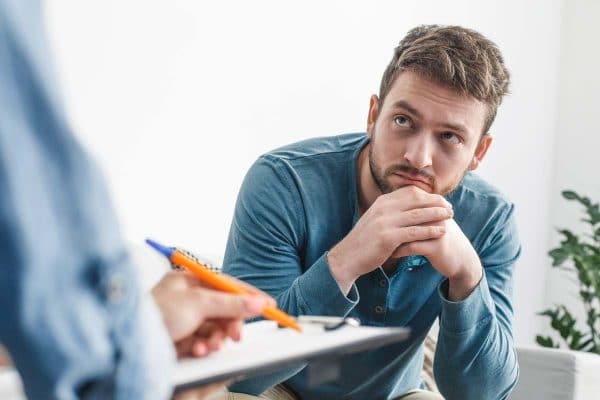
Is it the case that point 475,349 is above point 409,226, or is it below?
below

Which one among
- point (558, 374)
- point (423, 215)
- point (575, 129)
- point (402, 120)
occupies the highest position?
point (402, 120)

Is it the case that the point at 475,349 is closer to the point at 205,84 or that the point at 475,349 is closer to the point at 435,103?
the point at 435,103

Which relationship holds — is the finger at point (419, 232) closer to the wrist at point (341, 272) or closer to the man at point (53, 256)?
the wrist at point (341, 272)

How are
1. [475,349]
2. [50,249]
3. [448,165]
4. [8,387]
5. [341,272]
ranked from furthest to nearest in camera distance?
1. [448,165]
2. [475,349]
3. [341,272]
4. [8,387]
5. [50,249]

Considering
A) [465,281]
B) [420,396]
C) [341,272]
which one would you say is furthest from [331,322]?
[420,396]

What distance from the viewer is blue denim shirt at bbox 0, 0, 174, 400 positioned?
26 centimetres

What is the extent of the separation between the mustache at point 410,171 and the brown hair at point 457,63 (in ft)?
0.49

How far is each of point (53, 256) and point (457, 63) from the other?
1.16 meters

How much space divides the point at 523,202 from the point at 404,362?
2069 mm

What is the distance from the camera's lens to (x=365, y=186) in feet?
4.68

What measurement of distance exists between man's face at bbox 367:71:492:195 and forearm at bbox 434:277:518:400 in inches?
8.4

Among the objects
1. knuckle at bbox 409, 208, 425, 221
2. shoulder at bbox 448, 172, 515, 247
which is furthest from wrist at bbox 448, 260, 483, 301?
shoulder at bbox 448, 172, 515, 247

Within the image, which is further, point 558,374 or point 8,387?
point 558,374

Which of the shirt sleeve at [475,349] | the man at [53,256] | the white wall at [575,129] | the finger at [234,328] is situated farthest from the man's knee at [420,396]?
the white wall at [575,129]
